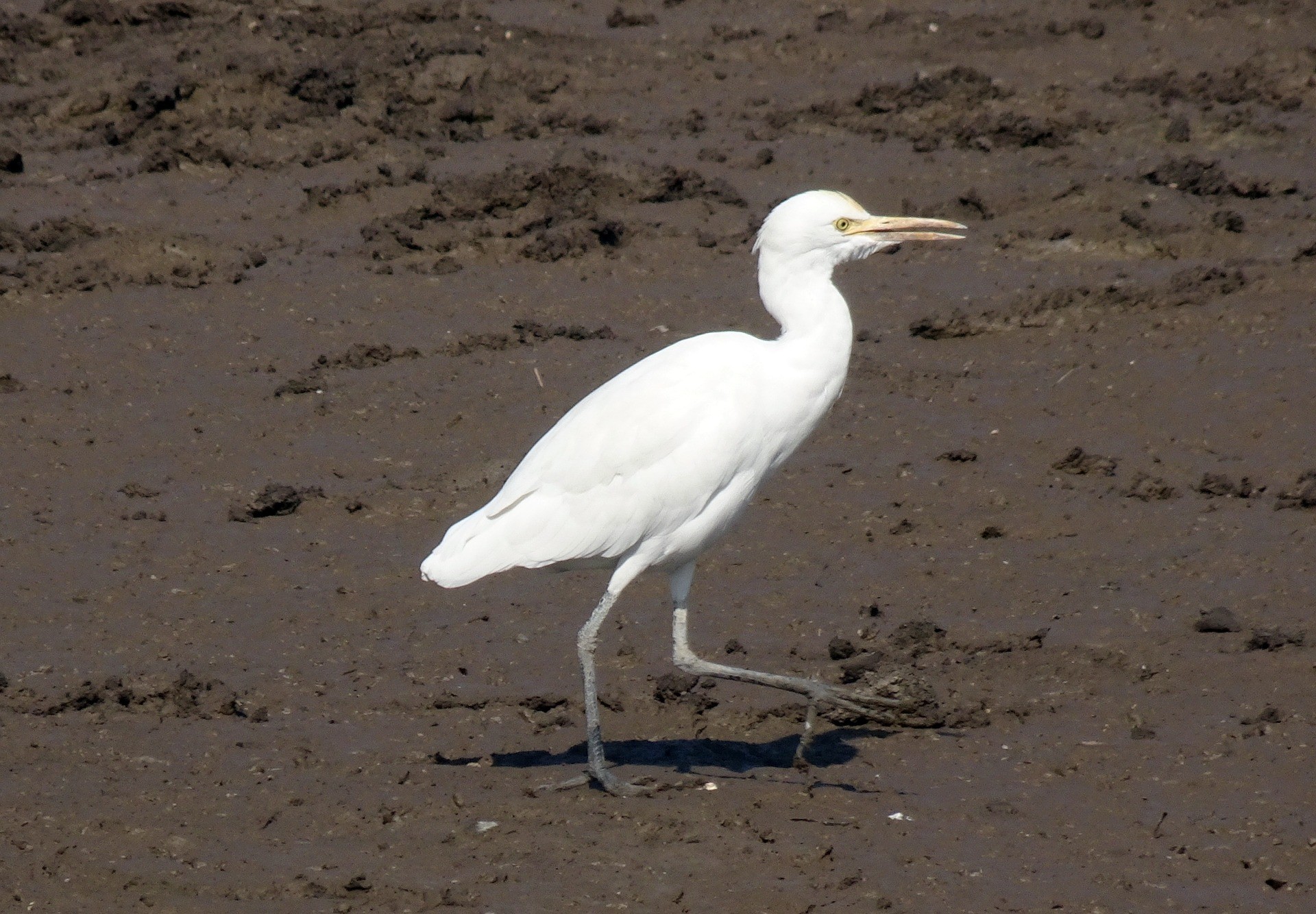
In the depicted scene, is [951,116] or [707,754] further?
[951,116]

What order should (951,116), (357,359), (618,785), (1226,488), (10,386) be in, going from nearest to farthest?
(618,785) < (1226,488) < (10,386) < (357,359) < (951,116)

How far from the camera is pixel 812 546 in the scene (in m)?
8.00

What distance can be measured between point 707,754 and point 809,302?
169cm

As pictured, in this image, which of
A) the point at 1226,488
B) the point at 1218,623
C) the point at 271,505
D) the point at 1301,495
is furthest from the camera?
the point at 271,505

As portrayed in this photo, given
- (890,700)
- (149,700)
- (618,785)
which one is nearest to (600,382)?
(149,700)

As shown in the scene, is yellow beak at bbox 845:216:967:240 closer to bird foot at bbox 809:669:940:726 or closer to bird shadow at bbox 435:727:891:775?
bird foot at bbox 809:669:940:726

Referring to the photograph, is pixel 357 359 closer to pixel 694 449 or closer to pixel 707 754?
pixel 694 449

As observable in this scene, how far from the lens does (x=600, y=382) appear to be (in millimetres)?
9594

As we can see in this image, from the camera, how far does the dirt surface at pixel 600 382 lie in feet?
18.6

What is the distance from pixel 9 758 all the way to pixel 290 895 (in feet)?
5.15

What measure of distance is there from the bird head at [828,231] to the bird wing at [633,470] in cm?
40

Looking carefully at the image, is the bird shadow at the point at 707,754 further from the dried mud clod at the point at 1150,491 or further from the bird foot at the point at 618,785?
the dried mud clod at the point at 1150,491

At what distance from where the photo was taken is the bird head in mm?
6316

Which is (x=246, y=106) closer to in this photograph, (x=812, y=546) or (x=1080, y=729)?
(x=812, y=546)
